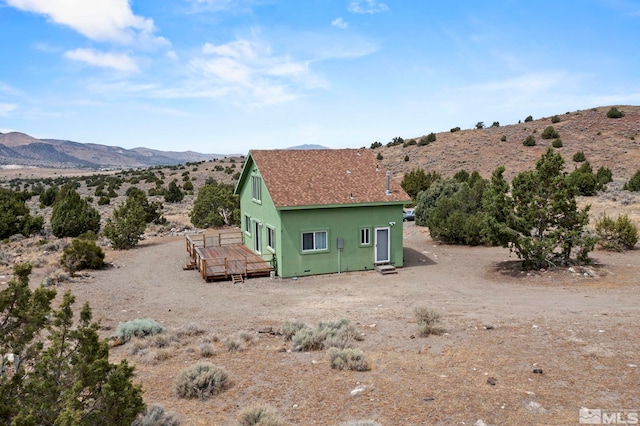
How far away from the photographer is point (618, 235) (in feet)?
77.2

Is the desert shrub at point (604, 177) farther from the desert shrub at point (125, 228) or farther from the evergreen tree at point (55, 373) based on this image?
the evergreen tree at point (55, 373)

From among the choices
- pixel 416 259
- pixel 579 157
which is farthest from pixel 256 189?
pixel 579 157

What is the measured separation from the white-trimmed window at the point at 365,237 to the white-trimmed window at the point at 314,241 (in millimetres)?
1749

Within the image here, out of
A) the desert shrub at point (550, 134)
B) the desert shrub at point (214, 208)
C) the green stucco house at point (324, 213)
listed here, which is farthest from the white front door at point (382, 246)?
the desert shrub at point (550, 134)

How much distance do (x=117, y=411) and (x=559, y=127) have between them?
8206 cm

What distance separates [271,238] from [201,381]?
44.7 feet

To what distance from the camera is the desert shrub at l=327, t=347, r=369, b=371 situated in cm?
971

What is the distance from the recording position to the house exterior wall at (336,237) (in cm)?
2075

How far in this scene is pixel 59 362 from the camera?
5.78 meters

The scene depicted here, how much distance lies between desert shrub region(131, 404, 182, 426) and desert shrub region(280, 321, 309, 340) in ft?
14.3

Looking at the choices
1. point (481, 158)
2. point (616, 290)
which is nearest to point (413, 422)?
point (616, 290)

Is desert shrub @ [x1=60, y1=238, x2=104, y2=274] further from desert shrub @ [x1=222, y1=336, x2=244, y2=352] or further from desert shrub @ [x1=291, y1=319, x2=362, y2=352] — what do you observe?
desert shrub @ [x1=291, y1=319, x2=362, y2=352]

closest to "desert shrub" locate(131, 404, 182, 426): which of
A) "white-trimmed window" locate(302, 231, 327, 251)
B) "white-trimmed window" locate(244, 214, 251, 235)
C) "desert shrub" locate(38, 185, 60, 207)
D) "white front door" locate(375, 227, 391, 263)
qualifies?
"white-trimmed window" locate(302, 231, 327, 251)

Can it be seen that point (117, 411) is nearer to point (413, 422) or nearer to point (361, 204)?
point (413, 422)
